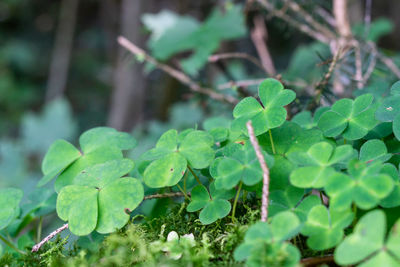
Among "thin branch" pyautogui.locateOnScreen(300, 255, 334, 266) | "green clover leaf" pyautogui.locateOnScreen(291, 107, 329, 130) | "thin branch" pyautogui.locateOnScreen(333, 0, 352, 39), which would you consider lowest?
"thin branch" pyautogui.locateOnScreen(300, 255, 334, 266)

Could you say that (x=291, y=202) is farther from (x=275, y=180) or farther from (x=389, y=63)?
(x=389, y=63)

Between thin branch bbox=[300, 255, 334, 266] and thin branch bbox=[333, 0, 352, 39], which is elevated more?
thin branch bbox=[333, 0, 352, 39]

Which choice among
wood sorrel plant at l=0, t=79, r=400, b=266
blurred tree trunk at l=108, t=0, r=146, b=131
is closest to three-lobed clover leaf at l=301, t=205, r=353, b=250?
wood sorrel plant at l=0, t=79, r=400, b=266

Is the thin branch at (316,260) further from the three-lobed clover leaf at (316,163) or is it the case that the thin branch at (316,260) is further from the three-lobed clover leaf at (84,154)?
the three-lobed clover leaf at (84,154)

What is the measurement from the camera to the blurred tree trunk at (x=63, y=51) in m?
5.06

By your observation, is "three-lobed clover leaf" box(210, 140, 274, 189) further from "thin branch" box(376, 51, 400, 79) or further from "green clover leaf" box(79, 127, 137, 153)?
"thin branch" box(376, 51, 400, 79)

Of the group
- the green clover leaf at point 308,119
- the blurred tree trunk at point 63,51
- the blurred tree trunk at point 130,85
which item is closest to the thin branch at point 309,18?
the green clover leaf at point 308,119

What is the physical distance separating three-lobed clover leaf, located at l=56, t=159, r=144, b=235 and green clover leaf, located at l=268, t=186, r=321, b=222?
23 cm

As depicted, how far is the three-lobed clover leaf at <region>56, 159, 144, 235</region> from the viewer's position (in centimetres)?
62

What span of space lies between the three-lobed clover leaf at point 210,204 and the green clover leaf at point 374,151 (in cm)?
24

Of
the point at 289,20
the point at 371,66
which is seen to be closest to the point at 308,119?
the point at 371,66

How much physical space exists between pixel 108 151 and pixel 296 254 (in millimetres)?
471

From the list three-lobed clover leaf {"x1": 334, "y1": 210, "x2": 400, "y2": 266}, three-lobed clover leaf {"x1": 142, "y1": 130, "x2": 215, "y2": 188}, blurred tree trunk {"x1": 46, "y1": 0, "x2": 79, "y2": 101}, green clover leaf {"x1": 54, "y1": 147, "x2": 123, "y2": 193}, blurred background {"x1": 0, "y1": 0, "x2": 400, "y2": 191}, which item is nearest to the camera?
three-lobed clover leaf {"x1": 334, "y1": 210, "x2": 400, "y2": 266}

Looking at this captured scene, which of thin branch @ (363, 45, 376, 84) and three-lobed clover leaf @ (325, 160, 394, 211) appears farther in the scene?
thin branch @ (363, 45, 376, 84)
